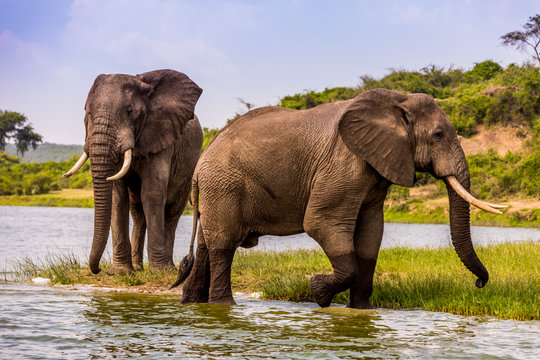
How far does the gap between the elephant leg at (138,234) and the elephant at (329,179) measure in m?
3.07

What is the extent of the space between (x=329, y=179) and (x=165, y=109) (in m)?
4.05

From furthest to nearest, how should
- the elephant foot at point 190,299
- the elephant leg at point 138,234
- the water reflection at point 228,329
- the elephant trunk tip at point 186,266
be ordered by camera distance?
the elephant leg at point 138,234 < the elephant trunk tip at point 186,266 < the elephant foot at point 190,299 < the water reflection at point 228,329

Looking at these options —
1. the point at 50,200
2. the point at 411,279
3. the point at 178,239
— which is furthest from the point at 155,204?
the point at 50,200

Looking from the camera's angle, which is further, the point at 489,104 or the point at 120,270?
the point at 489,104

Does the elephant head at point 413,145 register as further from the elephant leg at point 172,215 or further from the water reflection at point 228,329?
the elephant leg at point 172,215

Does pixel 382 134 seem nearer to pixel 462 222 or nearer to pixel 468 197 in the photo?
pixel 468 197

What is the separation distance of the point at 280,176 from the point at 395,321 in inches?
76.7

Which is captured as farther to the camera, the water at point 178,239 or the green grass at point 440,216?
the green grass at point 440,216

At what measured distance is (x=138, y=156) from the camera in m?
→ 10.6

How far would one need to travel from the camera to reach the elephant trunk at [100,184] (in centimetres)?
968

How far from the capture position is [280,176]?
7.98 meters

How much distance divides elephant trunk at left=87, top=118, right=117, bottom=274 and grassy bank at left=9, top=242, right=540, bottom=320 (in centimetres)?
→ 90

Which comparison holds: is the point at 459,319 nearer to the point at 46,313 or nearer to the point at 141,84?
the point at 46,313

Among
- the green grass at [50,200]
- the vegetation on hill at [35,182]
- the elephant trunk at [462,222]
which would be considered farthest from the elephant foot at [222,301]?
the vegetation on hill at [35,182]
